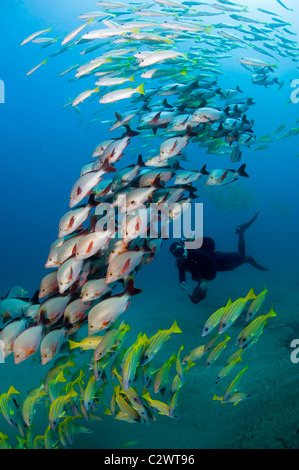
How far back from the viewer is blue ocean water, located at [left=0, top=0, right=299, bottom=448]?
4125 millimetres

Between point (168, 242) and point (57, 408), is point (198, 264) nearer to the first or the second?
point (57, 408)

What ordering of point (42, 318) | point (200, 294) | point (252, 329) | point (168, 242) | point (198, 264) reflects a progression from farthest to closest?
point (168, 242), point (198, 264), point (200, 294), point (252, 329), point (42, 318)

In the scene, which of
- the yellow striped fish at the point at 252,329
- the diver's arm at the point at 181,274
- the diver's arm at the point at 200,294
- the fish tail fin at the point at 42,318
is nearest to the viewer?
the fish tail fin at the point at 42,318

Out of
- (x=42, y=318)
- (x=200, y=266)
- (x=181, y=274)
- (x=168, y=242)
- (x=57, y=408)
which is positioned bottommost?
(x=168, y=242)

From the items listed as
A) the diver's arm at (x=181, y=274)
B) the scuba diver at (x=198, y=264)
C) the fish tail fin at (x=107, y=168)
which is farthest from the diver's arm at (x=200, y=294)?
the fish tail fin at (x=107, y=168)

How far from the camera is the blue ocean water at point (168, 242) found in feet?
13.5

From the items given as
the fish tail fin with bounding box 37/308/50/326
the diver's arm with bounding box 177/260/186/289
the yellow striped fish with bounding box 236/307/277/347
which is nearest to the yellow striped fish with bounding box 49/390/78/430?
the fish tail fin with bounding box 37/308/50/326

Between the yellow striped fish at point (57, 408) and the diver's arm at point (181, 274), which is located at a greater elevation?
the yellow striped fish at point (57, 408)

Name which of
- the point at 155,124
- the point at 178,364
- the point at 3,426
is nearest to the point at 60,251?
the point at 178,364

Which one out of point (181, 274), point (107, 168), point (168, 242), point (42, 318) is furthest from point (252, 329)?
point (168, 242)

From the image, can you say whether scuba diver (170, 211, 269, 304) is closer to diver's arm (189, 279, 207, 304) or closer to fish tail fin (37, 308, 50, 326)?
diver's arm (189, 279, 207, 304)

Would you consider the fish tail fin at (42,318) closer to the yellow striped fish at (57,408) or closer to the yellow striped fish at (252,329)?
the yellow striped fish at (57,408)

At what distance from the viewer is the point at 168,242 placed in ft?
175

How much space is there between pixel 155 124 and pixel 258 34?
27.0 feet
